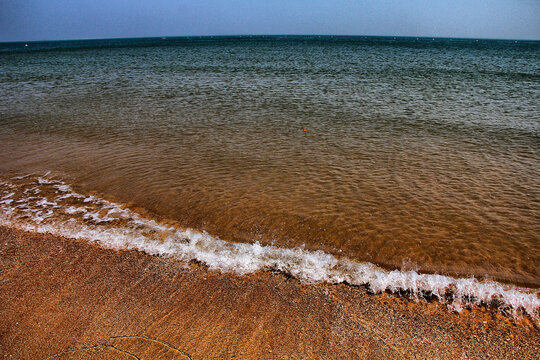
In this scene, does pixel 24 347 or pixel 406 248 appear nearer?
pixel 24 347

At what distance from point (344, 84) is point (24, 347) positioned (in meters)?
19.6

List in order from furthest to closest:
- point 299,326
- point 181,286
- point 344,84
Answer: point 344,84, point 181,286, point 299,326

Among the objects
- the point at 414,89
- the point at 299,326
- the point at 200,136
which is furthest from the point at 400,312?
the point at 414,89

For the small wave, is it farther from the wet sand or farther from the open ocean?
the wet sand

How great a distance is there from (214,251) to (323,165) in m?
4.26

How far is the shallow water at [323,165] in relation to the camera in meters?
5.54

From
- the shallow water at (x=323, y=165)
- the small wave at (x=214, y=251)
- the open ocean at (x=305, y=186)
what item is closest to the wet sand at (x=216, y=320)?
the small wave at (x=214, y=251)

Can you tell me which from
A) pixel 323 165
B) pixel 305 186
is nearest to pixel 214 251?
pixel 305 186

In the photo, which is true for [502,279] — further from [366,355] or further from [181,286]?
[181,286]

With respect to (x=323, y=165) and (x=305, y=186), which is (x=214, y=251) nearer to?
(x=305, y=186)

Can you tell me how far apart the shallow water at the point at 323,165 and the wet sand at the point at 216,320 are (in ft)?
3.49

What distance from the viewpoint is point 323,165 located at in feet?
27.6

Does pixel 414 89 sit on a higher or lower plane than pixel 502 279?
higher

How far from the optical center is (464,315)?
393cm
